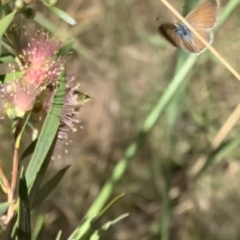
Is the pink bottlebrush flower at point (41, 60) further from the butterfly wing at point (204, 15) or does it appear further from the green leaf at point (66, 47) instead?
the butterfly wing at point (204, 15)

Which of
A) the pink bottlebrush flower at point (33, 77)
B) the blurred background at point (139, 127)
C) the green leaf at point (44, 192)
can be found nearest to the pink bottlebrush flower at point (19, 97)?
the pink bottlebrush flower at point (33, 77)

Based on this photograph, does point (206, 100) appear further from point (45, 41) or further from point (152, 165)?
point (45, 41)

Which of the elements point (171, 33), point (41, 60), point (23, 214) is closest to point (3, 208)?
point (23, 214)

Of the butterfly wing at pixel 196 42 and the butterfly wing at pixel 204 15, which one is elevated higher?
the butterfly wing at pixel 204 15

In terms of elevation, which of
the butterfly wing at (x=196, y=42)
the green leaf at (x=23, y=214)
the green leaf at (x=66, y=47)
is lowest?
the green leaf at (x=23, y=214)

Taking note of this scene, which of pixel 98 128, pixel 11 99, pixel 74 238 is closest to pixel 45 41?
pixel 11 99

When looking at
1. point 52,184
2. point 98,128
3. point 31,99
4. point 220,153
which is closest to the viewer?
point 31,99

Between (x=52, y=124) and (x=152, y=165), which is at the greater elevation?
(x=52, y=124)
